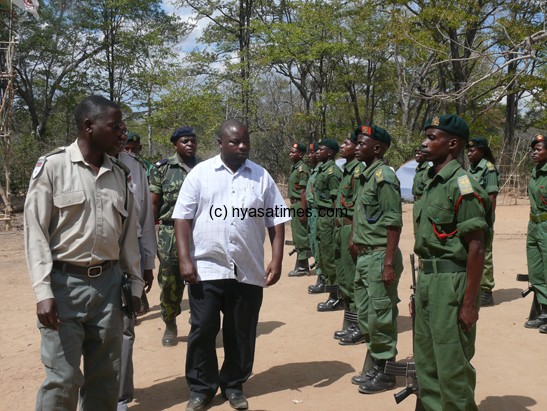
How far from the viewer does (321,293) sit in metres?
8.40

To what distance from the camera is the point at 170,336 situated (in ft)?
19.4

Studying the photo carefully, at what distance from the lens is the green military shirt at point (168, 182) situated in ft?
18.7

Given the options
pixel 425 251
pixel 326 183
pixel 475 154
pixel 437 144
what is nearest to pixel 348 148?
pixel 326 183

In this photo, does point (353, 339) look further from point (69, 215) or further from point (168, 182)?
point (69, 215)

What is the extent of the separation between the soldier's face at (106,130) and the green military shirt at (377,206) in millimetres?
2505

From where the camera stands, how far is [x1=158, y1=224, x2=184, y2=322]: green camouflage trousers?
18.3 ft

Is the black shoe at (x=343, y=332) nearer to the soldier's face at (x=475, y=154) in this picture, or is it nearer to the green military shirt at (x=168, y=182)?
the green military shirt at (x=168, y=182)

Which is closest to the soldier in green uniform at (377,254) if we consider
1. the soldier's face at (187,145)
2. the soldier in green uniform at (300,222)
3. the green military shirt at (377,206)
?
the green military shirt at (377,206)

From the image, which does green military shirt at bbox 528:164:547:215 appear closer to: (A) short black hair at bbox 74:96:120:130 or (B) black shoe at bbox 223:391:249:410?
(B) black shoe at bbox 223:391:249:410

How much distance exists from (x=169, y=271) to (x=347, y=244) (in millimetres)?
1937

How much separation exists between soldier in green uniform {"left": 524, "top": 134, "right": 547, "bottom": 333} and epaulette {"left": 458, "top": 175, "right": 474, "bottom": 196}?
3573 millimetres

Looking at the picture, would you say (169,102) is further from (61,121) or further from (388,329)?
(388,329)

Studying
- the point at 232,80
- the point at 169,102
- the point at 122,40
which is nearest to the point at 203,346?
the point at 169,102

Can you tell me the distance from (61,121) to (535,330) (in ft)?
89.9
